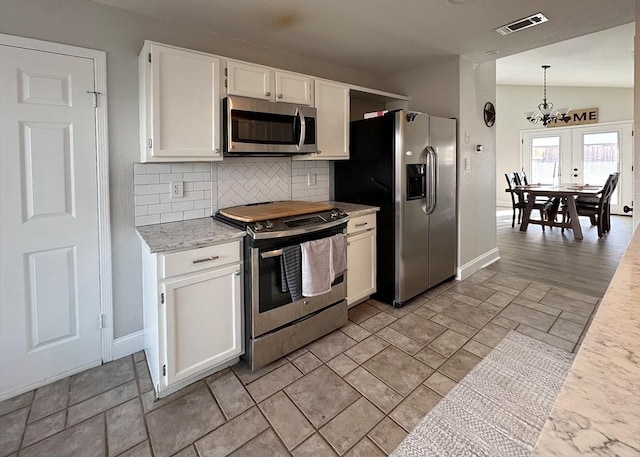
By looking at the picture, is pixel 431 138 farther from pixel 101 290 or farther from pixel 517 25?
pixel 101 290

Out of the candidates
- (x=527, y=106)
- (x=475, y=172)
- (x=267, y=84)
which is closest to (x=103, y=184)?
(x=267, y=84)

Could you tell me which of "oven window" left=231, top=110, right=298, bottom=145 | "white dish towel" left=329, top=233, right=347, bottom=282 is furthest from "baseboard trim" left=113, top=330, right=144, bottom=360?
"oven window" left=231, top=110, right=298, bottom=145

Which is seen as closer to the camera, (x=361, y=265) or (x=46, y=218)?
(x=46, y=218)

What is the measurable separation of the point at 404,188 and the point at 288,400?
6.33 ft

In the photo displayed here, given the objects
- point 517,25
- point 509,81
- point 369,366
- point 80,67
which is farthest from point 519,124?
point 80,67

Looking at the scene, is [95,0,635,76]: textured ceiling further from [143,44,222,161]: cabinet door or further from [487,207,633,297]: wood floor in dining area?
[487,207,633,297]: wood floor in dining area

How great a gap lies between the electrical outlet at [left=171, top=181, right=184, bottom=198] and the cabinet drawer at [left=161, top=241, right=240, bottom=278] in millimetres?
737

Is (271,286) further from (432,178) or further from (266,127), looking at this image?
(432,178)

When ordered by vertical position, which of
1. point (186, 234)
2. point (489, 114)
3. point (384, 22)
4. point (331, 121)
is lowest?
point (186, 234)

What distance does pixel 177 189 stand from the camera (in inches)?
98.8

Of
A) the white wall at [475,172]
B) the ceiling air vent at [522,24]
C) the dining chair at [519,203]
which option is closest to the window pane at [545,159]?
the dining chair at [519,203]

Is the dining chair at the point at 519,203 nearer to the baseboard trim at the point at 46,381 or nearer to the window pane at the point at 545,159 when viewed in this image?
the window pane at the point at 545,159

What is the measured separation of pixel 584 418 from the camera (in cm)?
42

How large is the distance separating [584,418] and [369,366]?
1.90m
